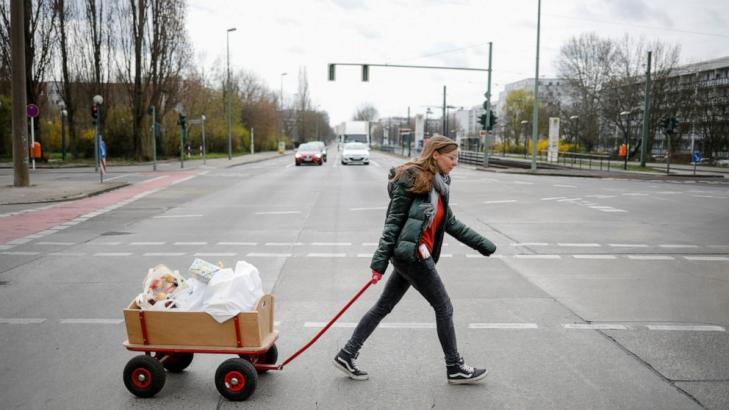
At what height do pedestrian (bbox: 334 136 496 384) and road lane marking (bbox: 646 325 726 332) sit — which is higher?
pedestrian (bbox: 334 136 496 384)

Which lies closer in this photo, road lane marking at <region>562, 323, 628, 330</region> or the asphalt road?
the asphalt road

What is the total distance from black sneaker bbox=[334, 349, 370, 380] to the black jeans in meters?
0.04

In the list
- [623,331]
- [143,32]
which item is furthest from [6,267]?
[143,32]

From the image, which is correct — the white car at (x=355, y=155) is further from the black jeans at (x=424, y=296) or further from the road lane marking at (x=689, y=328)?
the black jeans at (x=424, y=296)

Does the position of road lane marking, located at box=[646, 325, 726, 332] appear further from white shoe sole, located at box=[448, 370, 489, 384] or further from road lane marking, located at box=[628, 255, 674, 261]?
road lane marking, located at box=[628, 255, 674, 261]

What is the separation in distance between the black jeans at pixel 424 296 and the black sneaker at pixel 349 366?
4cm

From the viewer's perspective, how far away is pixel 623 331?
5.66 meters

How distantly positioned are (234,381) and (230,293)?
559mm

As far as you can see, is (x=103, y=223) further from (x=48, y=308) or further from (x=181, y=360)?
(x=181, y=360)

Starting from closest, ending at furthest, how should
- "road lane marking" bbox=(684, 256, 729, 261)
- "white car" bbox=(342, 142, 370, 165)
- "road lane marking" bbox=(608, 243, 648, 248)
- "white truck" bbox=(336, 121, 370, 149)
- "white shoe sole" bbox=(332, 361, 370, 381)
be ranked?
1. "white shoe sole" bbox=(332, 361, 370, 381)
2. "road lane marking" bbox=(684, 256, 729, 261)
3. "road lane marking" bbox=(608, 243, 648, 248)
4. "white car" bbox=(342, 142, 370, 165)
5. "white truck" bbox=(336, 121, 370, 149)

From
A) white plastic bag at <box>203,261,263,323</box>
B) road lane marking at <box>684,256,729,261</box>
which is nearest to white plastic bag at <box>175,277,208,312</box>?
white plastic bag at <box>203,261,263,323</box>

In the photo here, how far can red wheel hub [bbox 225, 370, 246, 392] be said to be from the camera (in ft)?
13.4

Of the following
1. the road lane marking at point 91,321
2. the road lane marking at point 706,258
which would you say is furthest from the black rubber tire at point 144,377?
the road lane marking at point 706,258

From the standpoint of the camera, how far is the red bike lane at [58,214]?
38.9ft
